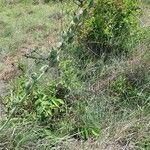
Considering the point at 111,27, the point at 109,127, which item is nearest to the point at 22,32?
the point at 111,27

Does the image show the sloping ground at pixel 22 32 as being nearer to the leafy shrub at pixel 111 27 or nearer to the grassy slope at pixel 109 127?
the leafy shrub at pixel 111 27

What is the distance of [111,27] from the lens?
4.61m

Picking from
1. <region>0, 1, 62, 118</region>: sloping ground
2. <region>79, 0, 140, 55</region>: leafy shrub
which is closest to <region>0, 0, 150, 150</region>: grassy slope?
<region>79, 0, 140, 55</region>: leafy shrub

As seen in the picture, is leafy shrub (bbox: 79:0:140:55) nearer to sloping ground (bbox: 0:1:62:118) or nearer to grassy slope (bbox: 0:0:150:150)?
grassy slope (bbox: 0:0:150:150)

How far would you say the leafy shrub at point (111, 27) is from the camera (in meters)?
4.61

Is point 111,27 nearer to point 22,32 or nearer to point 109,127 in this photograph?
point 109,127

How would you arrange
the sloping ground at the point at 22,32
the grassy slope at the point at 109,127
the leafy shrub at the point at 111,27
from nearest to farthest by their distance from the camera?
the grassy slope at the point at 109,127 < the leafy shrub at the point at 111,27 < the sloping ground at the point at 22,32

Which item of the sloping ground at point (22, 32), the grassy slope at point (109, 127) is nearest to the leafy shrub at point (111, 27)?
the grassy slope at point (109, 127)

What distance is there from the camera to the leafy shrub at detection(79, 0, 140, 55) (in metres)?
4.61

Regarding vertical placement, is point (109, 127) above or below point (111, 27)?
below

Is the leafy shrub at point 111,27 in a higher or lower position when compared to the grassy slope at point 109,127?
higher

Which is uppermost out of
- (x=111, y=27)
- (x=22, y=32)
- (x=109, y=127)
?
(x=111, y=27)

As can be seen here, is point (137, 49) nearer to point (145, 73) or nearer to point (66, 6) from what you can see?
point (145, 73)

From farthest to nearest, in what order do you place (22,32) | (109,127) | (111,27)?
(22,32)
(111,27)
(109,127)
